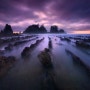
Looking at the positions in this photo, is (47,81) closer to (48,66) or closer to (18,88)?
(18,88)

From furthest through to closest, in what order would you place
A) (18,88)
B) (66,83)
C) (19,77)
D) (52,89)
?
Answer: 1. (19,77)
2. (66,83)
3. (18,88)
4. (52,89)

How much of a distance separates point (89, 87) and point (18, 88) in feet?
13.9

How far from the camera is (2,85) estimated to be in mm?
8805

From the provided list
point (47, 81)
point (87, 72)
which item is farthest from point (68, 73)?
point (47, 81)

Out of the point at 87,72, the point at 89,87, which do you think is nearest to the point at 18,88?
the point at 89,87

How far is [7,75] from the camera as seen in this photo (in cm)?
1051

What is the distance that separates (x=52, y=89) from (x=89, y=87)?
94.0 inches

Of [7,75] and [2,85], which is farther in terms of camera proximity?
[7,75]

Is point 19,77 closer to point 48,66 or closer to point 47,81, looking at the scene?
point 47,81

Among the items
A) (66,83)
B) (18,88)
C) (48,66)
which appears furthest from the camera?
(48,66)

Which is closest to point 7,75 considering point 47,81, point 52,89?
point 47,81

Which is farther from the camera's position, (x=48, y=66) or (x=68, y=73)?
(x=48, y=66)

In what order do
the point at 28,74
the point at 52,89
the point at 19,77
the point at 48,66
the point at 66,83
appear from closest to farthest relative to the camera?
the point at 52,89
the point at 66,83
the point at 19,77
the point at 28,74
the point at 48,66

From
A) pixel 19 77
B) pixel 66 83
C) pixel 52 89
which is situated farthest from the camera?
pixel 19 77
